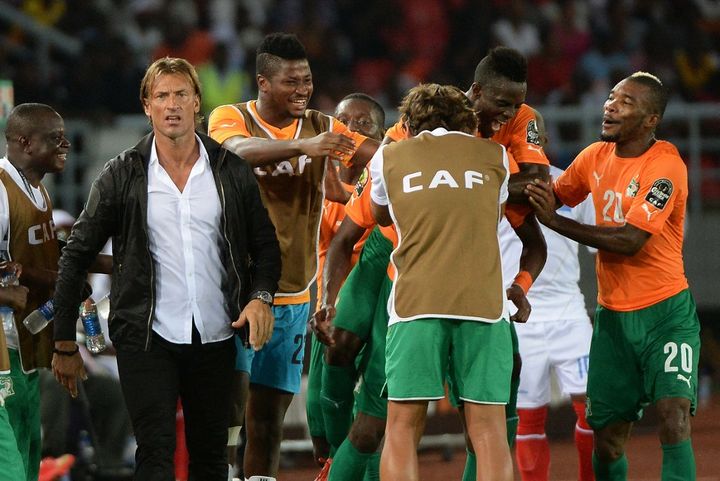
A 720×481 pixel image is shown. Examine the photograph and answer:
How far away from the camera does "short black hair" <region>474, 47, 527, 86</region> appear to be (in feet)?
22.0

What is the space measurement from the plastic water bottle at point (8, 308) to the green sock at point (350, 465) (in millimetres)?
1828

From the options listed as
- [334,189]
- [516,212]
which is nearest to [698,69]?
[334,189]

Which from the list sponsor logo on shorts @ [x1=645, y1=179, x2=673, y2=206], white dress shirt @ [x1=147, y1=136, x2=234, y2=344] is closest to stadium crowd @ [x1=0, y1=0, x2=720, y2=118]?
sponsor logo on shorts @ [x1=645, y1=179, x2=673, y2=206]

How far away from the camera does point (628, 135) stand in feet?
23.0

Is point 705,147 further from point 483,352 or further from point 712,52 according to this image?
point 483,352

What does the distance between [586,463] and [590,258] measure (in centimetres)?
537

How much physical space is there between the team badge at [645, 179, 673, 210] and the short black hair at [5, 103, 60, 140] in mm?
3227

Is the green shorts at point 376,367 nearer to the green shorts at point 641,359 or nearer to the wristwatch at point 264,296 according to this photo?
the wristwatch at point 264,296

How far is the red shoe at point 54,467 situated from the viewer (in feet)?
28.9

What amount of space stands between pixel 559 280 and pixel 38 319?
3912mm

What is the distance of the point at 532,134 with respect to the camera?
6.91 meters

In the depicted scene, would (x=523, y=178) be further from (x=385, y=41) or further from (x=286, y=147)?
(x=385, y=41)

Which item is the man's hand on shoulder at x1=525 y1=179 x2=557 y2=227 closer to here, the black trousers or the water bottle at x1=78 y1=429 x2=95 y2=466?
the black trousers

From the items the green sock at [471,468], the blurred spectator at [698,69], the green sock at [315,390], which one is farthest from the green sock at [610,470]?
the blurred spectator at [698,69]
